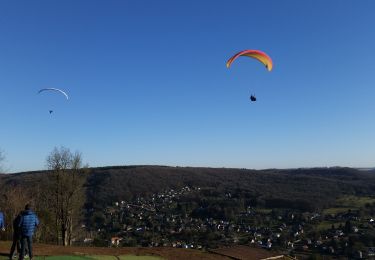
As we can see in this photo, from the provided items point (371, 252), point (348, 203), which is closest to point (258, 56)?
point (371, 252)

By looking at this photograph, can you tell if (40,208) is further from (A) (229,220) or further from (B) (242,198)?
(B) (242,198)

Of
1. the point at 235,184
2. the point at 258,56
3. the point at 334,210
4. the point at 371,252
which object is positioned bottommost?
the point at 371,252

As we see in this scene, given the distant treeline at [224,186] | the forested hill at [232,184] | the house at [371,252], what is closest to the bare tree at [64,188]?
the house at [371,252]

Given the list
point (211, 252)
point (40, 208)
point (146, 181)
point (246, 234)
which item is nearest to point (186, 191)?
point (146, 181)

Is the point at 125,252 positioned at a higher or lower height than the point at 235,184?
lower

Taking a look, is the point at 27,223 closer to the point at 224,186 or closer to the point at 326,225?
the point at 326,225

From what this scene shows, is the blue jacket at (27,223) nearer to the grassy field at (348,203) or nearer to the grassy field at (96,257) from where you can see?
the grassy field at (96,257)
